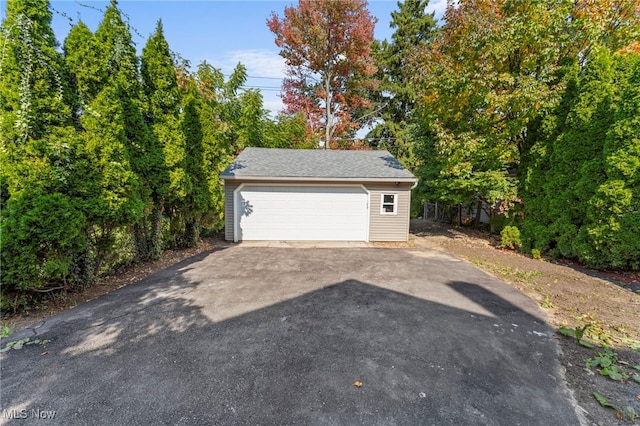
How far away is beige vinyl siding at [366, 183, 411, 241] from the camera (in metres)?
9.25

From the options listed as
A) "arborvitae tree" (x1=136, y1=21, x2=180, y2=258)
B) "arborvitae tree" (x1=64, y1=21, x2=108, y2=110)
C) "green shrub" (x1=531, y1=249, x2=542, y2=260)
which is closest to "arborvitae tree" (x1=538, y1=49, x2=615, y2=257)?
"green shrub" (x1=531, y1=249, x2=542, y2=260)

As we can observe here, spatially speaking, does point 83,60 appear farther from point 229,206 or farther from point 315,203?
point 315,203

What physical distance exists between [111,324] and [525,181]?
9.84 m

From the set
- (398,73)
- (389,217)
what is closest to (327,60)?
(398,73)

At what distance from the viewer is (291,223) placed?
9203 mm

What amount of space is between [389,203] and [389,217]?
1.57 feet

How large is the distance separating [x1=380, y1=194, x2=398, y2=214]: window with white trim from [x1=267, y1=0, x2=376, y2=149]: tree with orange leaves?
9630 mm

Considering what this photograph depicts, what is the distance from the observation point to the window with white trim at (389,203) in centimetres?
929

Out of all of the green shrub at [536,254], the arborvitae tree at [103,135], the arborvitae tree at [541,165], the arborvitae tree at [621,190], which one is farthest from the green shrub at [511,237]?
the arborvitae tree at [103,135]

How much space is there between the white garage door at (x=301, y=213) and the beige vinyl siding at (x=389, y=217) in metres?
0.24

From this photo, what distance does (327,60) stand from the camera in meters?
16.7

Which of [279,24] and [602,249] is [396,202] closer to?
[602,249]

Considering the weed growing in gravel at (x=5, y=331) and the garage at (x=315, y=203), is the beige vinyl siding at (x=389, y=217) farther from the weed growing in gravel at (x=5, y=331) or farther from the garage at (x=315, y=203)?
the weed growing in gravel at (x=5, y=331)

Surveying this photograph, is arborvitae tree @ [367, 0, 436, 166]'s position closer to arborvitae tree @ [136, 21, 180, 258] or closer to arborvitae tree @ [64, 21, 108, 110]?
arborvitae tree @ [136, 21, 180, 258]
